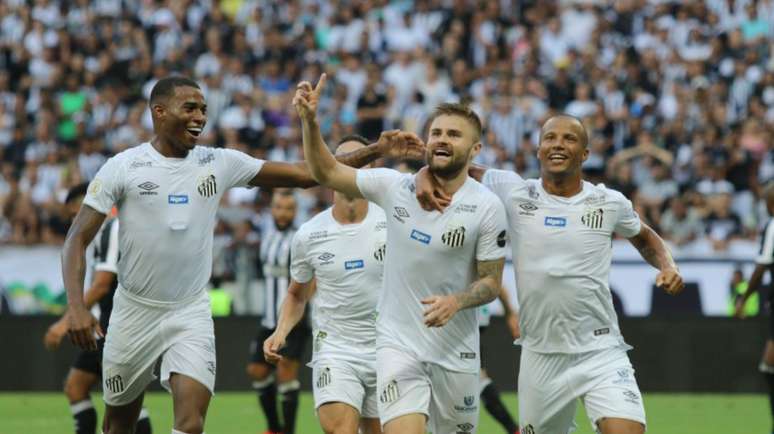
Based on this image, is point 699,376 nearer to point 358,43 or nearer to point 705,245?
point 705,245

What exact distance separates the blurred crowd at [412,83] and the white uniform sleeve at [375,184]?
37.0ft

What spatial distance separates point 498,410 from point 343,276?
395 centimetres

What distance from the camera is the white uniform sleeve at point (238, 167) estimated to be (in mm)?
9438

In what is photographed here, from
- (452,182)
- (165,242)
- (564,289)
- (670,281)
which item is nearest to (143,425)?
(165,242)

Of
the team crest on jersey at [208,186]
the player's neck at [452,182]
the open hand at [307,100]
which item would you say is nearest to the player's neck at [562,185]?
the player's neck at [452,182]

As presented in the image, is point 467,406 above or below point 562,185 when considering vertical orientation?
below

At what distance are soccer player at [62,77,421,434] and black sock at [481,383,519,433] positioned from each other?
4692 millimetres

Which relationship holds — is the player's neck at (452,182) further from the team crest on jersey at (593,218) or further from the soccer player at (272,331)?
the soccer player at (272,331)

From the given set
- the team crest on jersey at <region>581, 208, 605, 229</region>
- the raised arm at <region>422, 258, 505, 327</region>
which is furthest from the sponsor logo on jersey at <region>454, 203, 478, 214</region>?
the team crest on jersey at <region>581, 208, 605, 229</region>

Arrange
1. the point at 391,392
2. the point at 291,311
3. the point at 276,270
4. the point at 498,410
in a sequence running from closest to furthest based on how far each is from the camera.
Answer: the point at 391,392 → the point at 291,311 → the point at 498,410 → the point at 276,270

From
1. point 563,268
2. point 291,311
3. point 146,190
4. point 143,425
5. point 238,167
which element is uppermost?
point 238,167

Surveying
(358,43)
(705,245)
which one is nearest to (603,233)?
(705,245)

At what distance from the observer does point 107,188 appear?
9.02 m

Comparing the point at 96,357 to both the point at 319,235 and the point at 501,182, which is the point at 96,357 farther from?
the point at 501,182
